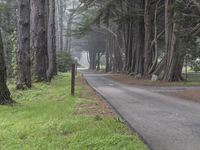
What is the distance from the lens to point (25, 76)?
2047cm

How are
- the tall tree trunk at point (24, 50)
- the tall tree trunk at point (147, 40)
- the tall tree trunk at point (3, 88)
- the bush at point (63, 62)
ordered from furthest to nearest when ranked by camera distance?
the bush at point (63, 62)
the tall tree trunk at point (147, 40)
the tall tree trunk at point (24, 50)
the tall tree trunk at point (3, 88)

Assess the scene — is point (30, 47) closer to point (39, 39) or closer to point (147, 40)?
point (39, 39)

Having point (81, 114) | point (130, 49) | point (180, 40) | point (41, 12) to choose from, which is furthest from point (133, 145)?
point (130, 49)

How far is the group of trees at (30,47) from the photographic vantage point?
19734 mm

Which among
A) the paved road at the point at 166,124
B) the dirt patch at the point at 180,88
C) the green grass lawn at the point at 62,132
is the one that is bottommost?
the dirt patch at the point at 180,88

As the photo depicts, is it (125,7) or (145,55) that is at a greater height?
(125,7)

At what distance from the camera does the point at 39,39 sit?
87.7 feet

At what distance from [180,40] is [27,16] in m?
14.7

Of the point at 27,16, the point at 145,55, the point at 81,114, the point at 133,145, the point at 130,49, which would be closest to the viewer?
the point at 133,145

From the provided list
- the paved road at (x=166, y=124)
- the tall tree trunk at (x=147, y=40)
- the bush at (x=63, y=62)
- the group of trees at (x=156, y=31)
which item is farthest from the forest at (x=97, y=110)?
the bush at (x=63, y=62)

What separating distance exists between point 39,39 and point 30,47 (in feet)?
3.18

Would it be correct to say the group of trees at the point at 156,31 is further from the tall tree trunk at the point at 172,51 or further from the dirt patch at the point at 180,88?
the dirt patch at the point at 180,88

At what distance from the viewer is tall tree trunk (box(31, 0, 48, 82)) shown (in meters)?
26.1

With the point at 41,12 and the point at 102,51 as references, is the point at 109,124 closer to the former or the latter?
the point at 41,12
